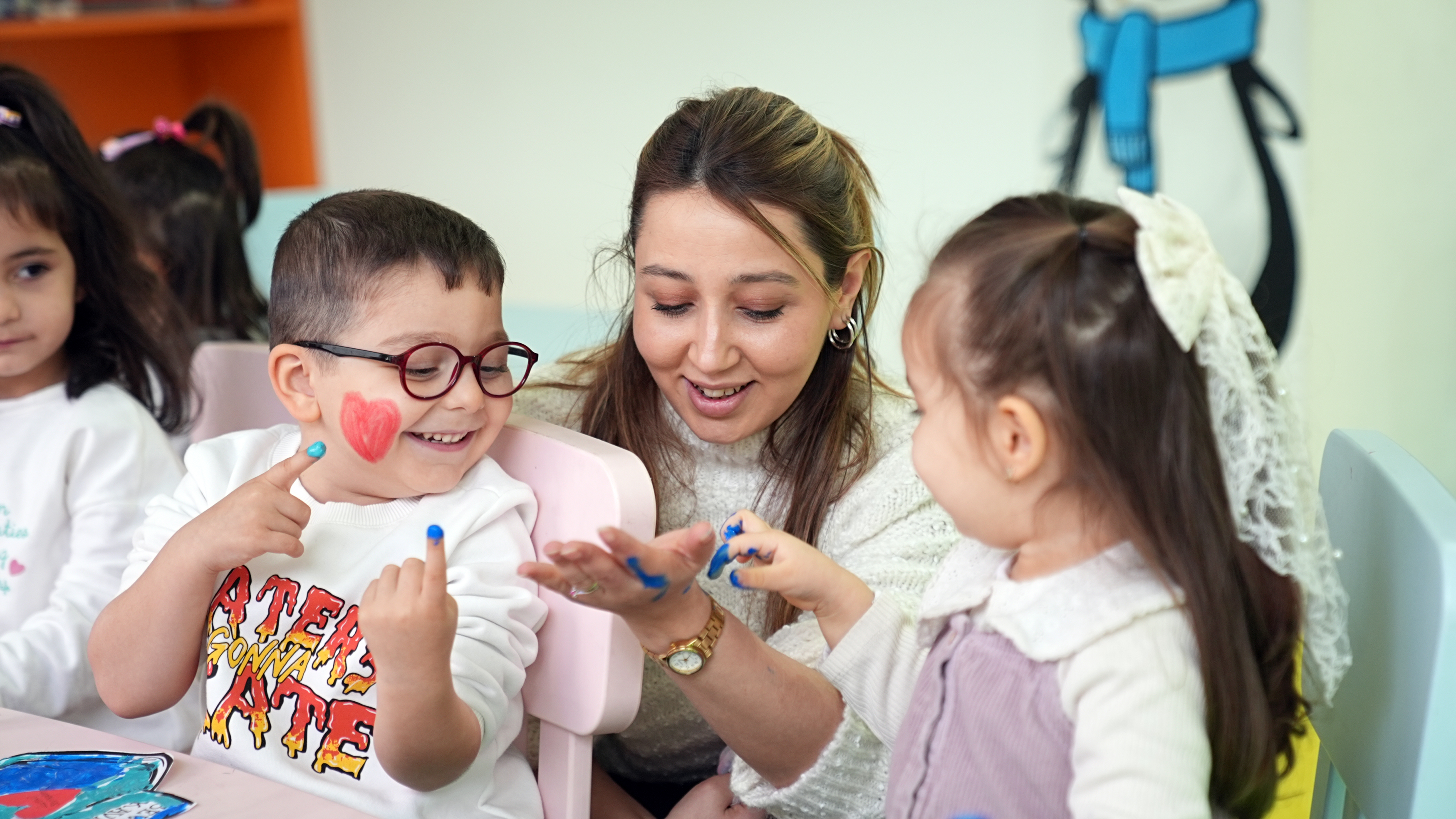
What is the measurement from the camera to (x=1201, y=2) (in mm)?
2469

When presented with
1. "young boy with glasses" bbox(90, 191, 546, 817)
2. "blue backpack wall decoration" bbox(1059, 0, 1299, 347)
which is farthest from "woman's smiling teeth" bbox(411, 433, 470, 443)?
"blue backpack wall decoration" bbox(1059, 0, 1299, 347)

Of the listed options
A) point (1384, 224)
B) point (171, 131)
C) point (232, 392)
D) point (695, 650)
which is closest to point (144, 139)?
point (171, 131)

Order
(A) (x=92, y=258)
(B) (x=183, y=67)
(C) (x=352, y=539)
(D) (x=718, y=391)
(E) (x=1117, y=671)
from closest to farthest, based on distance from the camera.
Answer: (E) (x=1117, y=671)
(C) (x=352, y=539)
(D) (x=718, y=391)
(A) (x=92, y=258)
(B) (x=183, y=67)

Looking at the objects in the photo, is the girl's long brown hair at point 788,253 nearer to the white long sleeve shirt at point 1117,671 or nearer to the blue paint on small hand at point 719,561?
the blue paint on small hand at point 719,561

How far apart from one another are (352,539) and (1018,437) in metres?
0.61

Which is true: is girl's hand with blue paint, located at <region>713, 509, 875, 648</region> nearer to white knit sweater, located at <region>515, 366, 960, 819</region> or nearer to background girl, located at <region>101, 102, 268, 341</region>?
white knit sweater, located at <region>515, 366, 960, 819</region>

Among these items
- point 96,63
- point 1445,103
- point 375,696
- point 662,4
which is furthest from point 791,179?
point 96,63

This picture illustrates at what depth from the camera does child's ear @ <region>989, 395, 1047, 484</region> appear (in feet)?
2.77

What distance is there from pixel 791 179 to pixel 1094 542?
1.63ft

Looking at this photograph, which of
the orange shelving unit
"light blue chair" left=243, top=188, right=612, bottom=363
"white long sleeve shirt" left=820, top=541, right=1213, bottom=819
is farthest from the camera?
the orange shelving unit

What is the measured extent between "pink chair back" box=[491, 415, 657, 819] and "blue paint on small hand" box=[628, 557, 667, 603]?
8cm

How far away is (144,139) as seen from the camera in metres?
2.29

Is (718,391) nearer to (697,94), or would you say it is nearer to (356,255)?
(356,255)

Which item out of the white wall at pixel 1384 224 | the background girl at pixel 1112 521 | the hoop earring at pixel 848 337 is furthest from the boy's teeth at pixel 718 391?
the white wall at pixel 1384 224
